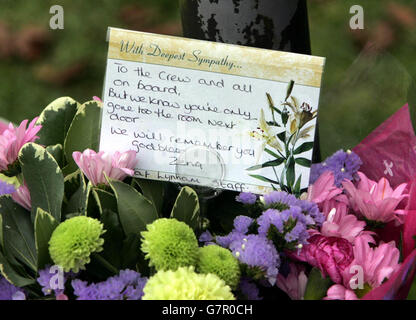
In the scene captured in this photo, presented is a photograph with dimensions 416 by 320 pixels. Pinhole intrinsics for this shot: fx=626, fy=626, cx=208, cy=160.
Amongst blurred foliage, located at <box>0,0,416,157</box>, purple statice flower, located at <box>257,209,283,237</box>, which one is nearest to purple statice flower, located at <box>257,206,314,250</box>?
purple statice flower, located at <box>257,209,283,237</box>

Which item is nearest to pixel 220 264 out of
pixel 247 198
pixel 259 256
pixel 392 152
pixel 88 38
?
pixel 259 256

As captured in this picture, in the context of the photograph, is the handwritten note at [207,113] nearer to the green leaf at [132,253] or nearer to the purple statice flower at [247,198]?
the purple statice flower at [247,198]

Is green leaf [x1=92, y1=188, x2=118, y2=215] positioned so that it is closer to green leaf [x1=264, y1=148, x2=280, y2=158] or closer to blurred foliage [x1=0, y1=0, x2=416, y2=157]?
green leaf [x1=264, y1=148, x2=280, y2=158]

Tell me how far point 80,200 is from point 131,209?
0.08 meters

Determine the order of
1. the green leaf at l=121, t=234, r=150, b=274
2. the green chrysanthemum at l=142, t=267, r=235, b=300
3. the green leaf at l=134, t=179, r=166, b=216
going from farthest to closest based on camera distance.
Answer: the green leaf at l=134, t=179, r=166, b=216 < the green leaf at l=121, t=234, r=150, b=274 < the green chrysanthemum at l=142, t=267, r=235, b=300

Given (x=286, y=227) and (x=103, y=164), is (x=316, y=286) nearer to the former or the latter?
(x=286, y=227)

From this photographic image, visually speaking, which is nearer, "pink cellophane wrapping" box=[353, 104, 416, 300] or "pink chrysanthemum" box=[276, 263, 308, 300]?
"pink chrysanthemum" box=[276, 263, 308, 300]

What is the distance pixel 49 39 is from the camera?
2.87 meters

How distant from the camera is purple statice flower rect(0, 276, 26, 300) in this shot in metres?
0.74

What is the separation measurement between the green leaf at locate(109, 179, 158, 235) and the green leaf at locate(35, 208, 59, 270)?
0.09m

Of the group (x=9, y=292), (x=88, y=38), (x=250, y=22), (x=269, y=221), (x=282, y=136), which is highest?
(x=88, y=38)

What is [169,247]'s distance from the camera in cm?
69
